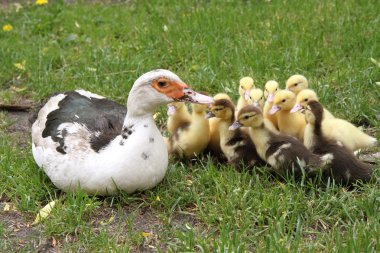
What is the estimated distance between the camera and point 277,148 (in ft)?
14.3

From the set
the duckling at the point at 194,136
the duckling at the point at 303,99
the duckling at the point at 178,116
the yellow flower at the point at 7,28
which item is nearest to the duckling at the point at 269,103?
the duckling at the point at 303,99

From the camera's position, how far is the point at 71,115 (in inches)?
184

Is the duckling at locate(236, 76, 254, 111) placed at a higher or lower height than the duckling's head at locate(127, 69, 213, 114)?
lower

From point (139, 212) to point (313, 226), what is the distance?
3.85 ft

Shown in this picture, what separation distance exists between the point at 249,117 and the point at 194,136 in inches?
21.4

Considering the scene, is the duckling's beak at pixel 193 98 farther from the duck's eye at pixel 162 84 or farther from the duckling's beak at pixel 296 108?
the duckling's beak at pixel 296 108

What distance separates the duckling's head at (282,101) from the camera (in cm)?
479

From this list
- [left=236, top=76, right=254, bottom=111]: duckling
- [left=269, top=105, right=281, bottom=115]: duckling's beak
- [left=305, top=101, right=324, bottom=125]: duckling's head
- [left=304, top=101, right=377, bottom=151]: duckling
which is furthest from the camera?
[left=236, top=76, right=254, bottom=111]: duckling

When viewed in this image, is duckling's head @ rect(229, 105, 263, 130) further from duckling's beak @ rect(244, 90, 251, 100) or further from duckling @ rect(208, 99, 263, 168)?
duckling's beak @ rect(244, 90, 251, 100)

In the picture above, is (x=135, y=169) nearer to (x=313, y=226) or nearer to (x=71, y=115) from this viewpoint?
(x=71, y=115)

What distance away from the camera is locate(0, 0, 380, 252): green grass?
3938 millimetres

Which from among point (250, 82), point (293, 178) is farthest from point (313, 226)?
point (250, 82)

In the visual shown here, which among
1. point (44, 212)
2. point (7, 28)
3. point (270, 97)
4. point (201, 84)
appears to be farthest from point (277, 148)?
point (7, 28)

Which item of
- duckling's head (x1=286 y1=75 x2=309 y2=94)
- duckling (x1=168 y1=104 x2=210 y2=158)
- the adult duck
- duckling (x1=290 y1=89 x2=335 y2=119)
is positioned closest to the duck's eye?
the adult duck
